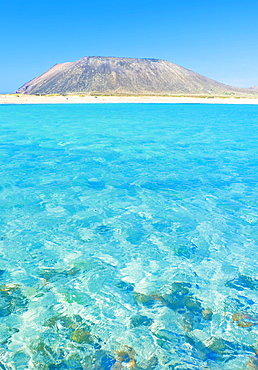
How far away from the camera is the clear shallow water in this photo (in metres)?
4.93

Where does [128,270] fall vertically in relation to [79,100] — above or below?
below

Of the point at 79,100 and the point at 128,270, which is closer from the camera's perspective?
the point at 128,270

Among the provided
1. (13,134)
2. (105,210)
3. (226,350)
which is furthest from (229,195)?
(13,134)

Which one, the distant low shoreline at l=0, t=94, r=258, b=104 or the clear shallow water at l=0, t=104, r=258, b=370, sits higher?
the distant low shoreline at l=0, t=94, r=258, b=104

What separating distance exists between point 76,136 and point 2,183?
16.5m

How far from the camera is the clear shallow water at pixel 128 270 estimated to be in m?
4.93

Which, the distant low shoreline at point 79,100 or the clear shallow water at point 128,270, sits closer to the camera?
the clear shallow water at point 128,270

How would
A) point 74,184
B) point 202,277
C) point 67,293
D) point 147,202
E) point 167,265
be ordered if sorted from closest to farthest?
point 67,293, point 202,277, point 167,265, point 147,202, point 74,184

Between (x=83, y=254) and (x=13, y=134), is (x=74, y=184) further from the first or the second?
(x=13, y=134)

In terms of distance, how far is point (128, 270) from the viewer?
717 centimetres

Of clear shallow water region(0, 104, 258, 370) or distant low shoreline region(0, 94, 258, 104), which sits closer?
clear shallow water region(0, 104, 258, 370)

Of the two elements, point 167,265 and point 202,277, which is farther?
point 167,265

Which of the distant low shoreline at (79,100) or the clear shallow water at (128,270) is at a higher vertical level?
the distant low shoreline at (79,100)

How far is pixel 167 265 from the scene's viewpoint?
291 inches
